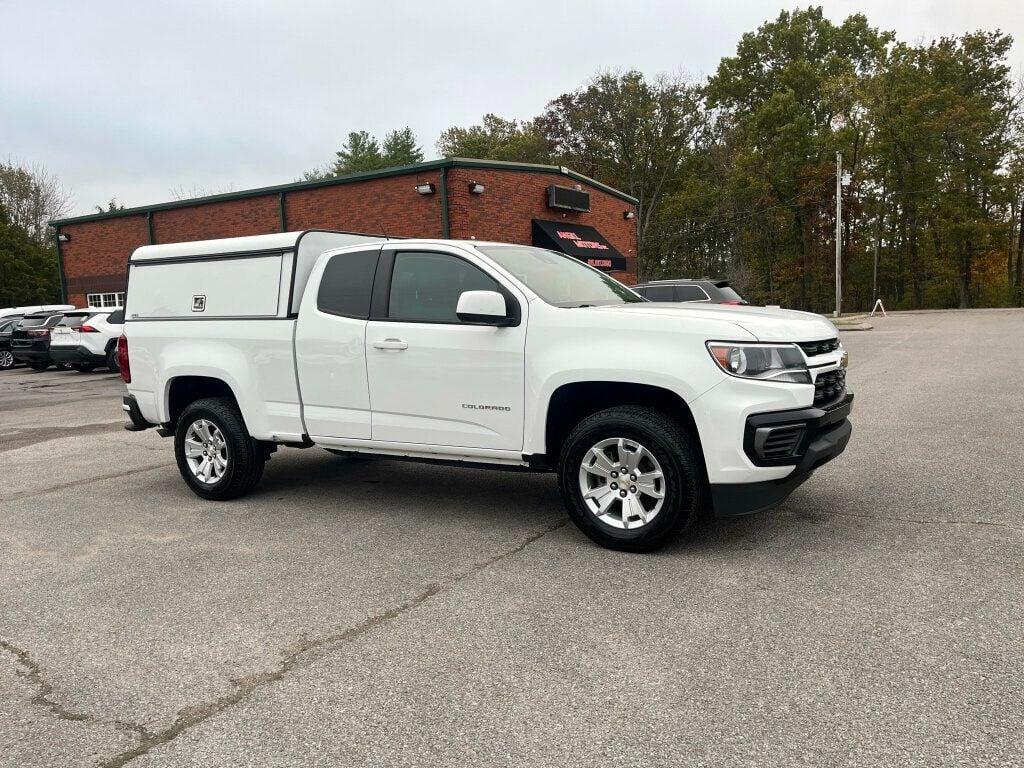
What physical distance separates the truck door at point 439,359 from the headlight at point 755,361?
122 cm

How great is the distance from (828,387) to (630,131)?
158ft

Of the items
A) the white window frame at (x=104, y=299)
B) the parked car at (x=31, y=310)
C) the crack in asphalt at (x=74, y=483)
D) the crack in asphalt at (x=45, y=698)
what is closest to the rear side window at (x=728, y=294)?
the crack in asphalt at (x=74, y=483)

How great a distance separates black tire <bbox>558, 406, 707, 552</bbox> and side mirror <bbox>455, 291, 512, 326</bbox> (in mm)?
838

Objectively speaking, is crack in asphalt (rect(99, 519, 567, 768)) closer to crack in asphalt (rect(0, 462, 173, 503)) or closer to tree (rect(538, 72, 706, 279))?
crack in asphalt (rect(0, 462, 173, 503))

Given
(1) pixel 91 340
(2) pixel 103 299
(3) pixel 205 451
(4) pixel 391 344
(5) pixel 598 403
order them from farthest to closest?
1. (2) pixel 103 299
2. (1) pixel 91 340
3. (3) pixel 205 451
4. (4) pixel 391 344
5. (5) pixel 598 403

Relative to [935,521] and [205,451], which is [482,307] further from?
[935,521]

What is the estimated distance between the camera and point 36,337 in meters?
21.1

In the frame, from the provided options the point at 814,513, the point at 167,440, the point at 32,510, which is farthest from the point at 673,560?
the point at 167,440

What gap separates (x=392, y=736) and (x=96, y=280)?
32.4 meters

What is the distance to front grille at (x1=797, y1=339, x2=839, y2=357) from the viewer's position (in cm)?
452

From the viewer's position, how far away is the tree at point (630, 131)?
4909cm

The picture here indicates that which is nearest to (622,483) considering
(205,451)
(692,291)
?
(205,451)

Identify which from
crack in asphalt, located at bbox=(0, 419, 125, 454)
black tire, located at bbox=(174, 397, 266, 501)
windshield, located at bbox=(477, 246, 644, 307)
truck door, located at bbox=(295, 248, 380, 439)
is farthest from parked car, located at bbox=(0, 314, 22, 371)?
windshield, located at bbox=(477, 246, 644, 307)

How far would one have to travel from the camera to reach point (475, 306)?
475cm
